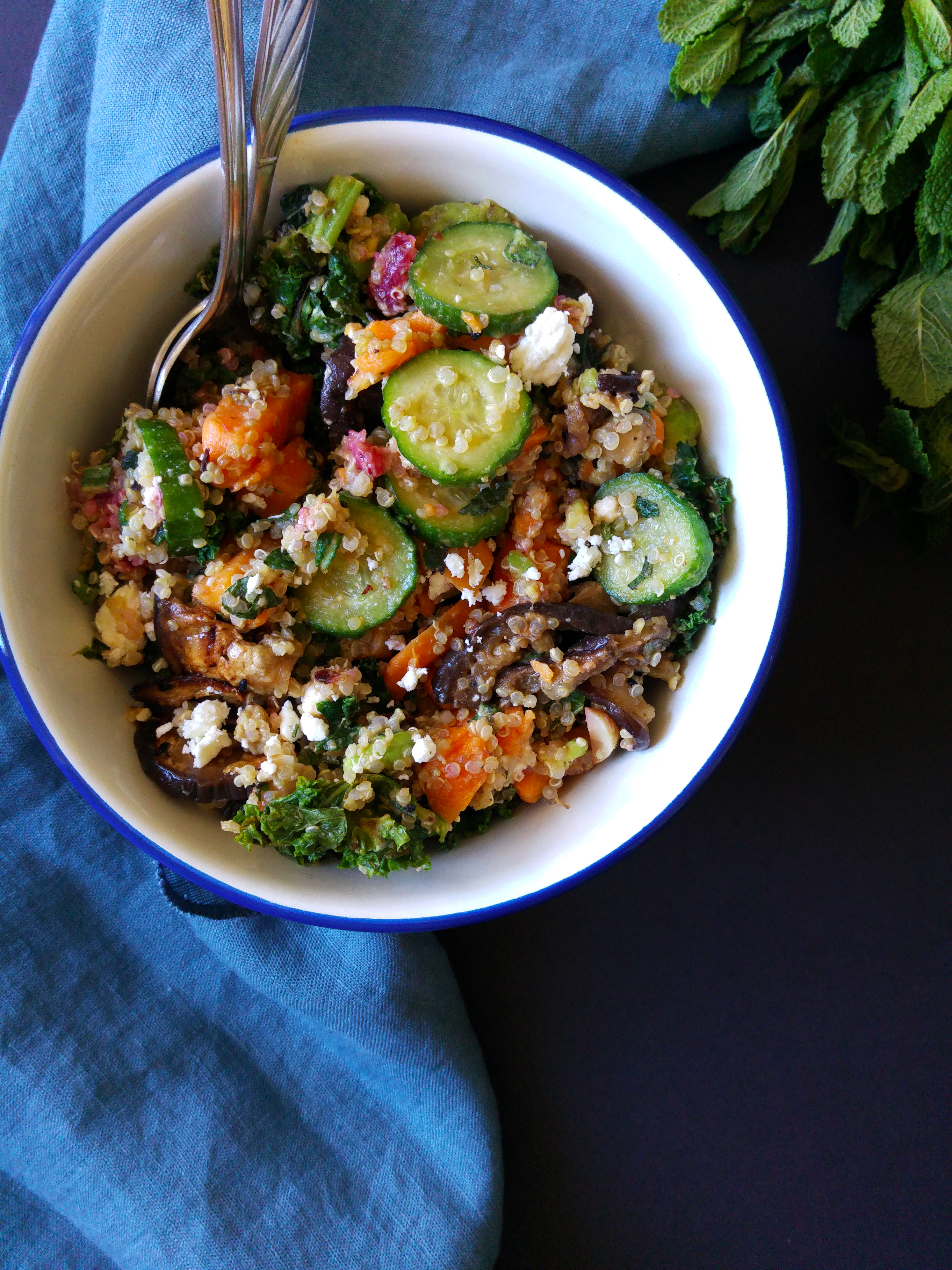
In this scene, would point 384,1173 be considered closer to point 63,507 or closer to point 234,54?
point 63,507

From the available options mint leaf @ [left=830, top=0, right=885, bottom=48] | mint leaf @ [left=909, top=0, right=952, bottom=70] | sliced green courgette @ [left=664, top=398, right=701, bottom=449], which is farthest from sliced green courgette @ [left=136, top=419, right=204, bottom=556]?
mint leaf @ [left=909, top=0, right=952, bottom=70]

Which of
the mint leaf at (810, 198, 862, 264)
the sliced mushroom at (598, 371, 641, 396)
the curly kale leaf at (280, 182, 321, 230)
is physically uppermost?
the mint leaf at (810, 198, 862, 264)

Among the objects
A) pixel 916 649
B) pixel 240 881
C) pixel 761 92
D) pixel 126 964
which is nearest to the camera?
pixel 240 881

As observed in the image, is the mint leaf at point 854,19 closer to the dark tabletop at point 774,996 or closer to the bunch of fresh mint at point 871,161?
the bunch of fresh mint at point 871,161

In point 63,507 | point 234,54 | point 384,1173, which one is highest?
point 234,54

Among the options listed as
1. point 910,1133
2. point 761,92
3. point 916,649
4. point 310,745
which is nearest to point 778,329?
point 761,92

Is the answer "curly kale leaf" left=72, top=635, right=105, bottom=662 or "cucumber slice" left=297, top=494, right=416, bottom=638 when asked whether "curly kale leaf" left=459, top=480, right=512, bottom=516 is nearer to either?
"cucumber slice" left=297, top=494, right=416, bottom=638

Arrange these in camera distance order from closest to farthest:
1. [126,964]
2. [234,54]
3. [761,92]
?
[234,54]
[761,92]
[126,964]

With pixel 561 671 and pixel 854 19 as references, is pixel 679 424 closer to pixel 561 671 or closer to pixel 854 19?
pixel 561 671
